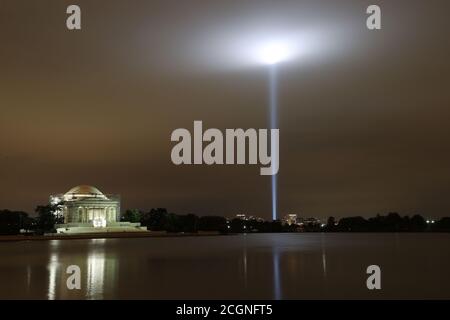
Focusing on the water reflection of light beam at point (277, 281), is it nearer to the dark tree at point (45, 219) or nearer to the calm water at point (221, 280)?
the calm water at point (221, 280)

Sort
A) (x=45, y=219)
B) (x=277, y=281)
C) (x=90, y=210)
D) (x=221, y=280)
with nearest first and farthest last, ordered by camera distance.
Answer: (x=277, y=281) < (x=221, y=280) < (x=45, y=219) < (x=90, y=210)

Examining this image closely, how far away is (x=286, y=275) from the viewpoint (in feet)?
130

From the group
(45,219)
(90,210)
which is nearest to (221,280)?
(45,219)

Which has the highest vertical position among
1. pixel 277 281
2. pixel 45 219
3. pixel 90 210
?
pixel 90 210

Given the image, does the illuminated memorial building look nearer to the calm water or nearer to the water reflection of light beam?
the calm water

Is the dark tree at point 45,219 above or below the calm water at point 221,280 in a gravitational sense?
above

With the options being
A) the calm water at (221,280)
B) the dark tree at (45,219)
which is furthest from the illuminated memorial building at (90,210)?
the calm water at (221,280)

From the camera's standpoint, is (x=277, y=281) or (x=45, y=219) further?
(x=45, y=219)

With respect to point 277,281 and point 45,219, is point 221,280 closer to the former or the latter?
point 277,281

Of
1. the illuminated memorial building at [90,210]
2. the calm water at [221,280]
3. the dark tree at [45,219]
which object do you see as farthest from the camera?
the illuminated memorial building at [90,210]

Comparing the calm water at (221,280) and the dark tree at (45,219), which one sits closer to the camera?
the calm water at (221,280)

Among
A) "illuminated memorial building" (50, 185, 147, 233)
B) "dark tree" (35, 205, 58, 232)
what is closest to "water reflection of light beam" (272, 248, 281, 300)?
"dark tree" (35, 205, 58, 232)
